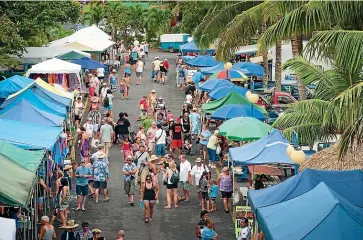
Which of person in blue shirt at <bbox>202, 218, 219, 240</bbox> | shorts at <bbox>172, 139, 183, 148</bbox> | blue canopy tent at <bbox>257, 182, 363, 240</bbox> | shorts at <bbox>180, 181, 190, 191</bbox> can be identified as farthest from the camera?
shorts at <bbox>172, 139, 183, 148</bbox>

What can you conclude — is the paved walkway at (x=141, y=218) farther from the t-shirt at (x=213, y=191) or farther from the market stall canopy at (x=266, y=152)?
the market stall canopy at (x=266, y=152)

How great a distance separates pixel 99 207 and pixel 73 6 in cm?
2037

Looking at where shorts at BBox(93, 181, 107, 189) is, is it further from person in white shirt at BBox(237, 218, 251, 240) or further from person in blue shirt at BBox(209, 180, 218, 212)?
person in white shirt at BBox(237, 218, 251, 240)

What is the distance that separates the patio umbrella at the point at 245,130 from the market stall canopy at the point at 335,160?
3.49 metres

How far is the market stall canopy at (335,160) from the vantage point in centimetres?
1894

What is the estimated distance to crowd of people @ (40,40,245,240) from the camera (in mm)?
20688

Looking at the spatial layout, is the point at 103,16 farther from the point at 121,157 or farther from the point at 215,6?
the point at 121,157

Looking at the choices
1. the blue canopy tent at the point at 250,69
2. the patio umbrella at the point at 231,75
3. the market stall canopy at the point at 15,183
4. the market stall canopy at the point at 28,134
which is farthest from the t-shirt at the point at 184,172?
the blue canopy tent at the point at 250,69

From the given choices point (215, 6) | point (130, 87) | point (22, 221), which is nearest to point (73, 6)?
point (130, 87)

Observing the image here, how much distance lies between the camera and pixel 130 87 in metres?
41.2

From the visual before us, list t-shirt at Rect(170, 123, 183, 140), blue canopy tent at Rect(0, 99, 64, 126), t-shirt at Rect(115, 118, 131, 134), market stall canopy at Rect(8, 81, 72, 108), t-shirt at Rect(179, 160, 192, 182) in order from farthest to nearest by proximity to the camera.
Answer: t-shirt at Rect(115, 118, 131, 134), t-shirt at Rect(170, 123, 183, 140), market stall canopy at Rect(8, 81, 72, 108), blue canopy tent at Rect(0, 99, 64, 126), t-shirt at Rect(179, 160, 192, 182)

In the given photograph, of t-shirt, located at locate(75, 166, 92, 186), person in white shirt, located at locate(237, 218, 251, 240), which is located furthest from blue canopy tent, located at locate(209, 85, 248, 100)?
person in white shirt, located at locate(237, 218, 251, 240)

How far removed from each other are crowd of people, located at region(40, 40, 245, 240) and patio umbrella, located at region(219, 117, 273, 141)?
1.21 meters

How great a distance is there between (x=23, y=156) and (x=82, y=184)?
327 cm
